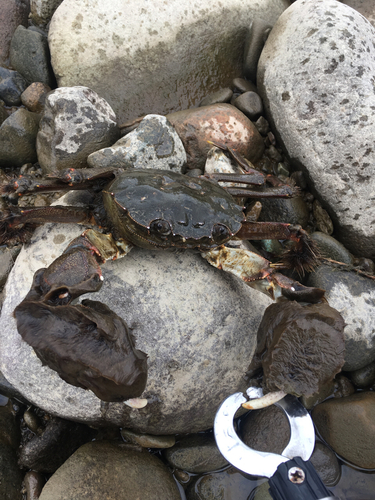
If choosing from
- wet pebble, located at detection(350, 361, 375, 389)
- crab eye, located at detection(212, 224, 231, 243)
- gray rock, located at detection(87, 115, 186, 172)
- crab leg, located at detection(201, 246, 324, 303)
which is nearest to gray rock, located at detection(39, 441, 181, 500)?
crab leg, located at detection(201, 246, 324, 303)

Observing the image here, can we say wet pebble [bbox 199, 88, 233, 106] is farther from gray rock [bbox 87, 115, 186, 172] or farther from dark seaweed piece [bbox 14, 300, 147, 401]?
dark seaweed piece [bbox 14, 300, 147, 401]

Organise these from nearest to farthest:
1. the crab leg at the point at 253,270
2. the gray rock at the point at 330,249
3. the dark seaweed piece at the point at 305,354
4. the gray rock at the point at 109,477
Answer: the dark seaweed piece at the point at 305,354 < the gray rock at the point at 109,477 < the crab leg at the point at 253,270 < the gray rock at the point at 330,249

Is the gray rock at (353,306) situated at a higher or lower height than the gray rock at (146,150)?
lower

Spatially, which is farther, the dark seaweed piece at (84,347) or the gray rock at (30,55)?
the gray rock at (30,55)

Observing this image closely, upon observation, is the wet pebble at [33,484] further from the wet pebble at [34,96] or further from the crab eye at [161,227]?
the wet pebble at [34,96]

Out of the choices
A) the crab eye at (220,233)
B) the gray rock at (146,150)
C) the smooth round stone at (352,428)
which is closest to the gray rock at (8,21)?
the gray rock at (146,150)

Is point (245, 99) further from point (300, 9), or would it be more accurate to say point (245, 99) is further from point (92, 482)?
point (92, 482)
